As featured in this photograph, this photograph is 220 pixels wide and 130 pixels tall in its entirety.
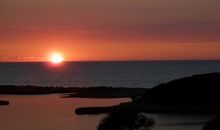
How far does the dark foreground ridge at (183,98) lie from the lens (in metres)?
52.0

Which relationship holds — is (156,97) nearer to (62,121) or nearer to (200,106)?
(200,106)

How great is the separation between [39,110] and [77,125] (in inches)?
510

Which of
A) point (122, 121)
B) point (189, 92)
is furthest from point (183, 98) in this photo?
point (122, 121)

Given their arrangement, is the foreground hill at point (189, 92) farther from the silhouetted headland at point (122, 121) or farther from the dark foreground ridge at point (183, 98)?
the silhouetted headland at point (122, 121)

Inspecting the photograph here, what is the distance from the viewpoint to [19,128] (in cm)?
4072

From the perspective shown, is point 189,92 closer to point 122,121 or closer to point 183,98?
→ point 183,98

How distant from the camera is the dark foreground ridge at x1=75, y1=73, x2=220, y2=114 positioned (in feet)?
171

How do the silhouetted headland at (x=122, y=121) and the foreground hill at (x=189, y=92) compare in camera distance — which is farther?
the foreground hill at (x=189, y=92)

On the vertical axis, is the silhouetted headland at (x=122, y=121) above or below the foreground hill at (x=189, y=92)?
below

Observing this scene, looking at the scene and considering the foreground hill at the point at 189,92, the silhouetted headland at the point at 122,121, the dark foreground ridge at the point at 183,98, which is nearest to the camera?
the silhouetted headland at the point at 122,121

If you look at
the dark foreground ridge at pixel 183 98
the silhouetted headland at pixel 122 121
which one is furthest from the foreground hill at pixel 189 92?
the silhouetted headland at pixel 122 121

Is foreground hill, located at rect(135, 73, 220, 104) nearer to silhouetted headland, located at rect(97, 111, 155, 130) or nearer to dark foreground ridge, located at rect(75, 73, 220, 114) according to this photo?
dark foreground ridge, located at rect(75, 73, 220, 114)

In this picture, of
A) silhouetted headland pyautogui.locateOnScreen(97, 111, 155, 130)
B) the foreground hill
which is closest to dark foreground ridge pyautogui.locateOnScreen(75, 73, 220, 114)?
the foreground hill

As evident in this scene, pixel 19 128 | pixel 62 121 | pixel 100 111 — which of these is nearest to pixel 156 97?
pixel 100 111
